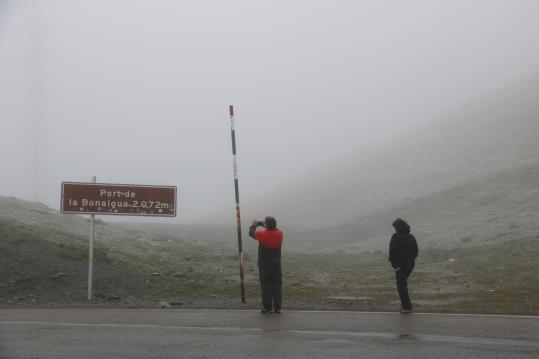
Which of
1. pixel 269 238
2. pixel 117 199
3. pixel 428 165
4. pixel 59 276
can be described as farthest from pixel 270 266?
pixel 428 165

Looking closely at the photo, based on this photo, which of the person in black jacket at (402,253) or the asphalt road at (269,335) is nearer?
the asphalt road at (269,335)

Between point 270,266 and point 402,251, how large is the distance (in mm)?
2673

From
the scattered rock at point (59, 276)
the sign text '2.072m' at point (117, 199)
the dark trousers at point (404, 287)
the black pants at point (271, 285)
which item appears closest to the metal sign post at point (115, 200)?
the sign text '2.072m' at point (117, 199)

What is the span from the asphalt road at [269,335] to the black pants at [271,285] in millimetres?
293

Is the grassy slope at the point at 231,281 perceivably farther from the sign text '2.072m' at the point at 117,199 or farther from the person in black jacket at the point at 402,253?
the sign text '2.072m' at the point at 117,199

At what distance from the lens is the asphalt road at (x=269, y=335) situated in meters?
7.75

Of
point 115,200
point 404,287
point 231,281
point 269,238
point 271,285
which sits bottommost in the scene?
point 404,287

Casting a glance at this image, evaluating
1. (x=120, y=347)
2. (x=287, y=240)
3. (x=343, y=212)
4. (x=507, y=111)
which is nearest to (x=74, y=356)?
(x=120, y=347)

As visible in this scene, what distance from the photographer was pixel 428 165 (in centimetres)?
6831

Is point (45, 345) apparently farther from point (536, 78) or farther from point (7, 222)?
point (536, 78)

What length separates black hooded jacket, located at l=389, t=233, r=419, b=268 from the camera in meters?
11.9

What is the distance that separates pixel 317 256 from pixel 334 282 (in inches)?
602

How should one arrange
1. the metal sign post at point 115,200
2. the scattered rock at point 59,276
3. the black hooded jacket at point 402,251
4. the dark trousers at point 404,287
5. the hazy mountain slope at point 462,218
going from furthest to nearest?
1. the hazy mountain slope at point 462,218
2. the scattered rock at point 59,276
3. the metal sign post at point 115,200
4. the black hooded jacket at point 402,251
5. the dark trousers at point 404,287

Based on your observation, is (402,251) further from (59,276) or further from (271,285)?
(59,276)
